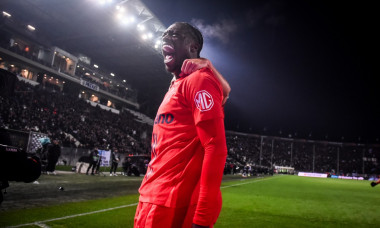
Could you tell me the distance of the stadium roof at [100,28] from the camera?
3069cm

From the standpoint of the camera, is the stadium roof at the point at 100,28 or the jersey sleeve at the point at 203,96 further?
the stadium roof at the point at 100,28

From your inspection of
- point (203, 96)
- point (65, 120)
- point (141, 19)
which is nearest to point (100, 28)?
point (141, 19)

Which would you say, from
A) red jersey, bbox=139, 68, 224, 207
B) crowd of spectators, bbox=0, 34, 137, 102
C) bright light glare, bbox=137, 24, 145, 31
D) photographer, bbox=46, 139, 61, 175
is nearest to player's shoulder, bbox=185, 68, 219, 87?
red jersey, bbox=139, 68, 224, 207

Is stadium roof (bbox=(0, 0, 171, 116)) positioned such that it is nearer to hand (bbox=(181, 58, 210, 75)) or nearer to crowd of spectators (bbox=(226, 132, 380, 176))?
hand (bbox=(181, 58, 210, 75))

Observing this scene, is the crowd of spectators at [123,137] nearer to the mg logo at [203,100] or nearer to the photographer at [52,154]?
the photographer at [52,154]

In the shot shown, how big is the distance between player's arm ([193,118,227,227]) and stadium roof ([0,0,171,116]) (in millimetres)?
29805

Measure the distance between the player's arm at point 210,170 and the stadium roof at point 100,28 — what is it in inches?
1173

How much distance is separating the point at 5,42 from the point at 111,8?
50.9 ft

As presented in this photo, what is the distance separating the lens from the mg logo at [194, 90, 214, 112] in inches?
63.5

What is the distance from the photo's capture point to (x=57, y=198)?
8227 mm

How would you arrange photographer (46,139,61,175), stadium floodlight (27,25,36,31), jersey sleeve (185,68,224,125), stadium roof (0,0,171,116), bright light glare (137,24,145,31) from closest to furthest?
1. jersey sleeve (185,68,224,125)
2. photographer (46,139,61,175)
3. stadium roof (0,0,171,116)
4. bright light glare (137,24,145,31)
5. stadium floodlight (27,25,36,31)

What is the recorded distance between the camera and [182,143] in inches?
69.2

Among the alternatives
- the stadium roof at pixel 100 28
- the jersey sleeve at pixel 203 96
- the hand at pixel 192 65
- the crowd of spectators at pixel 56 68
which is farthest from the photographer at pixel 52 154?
the crowd of spectators at pixel 56 68

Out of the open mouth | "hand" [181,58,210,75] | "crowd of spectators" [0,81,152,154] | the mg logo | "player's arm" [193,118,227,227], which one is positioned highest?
"crowd of spectators" [0,81,152,154]
